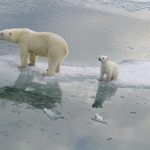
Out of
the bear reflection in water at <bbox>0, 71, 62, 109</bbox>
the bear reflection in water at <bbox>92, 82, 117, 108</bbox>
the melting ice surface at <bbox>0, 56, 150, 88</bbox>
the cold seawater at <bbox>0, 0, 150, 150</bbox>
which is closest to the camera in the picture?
the cold seawater at <bbox>0, 0, 150, 150</bbox>

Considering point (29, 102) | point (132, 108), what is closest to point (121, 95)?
point (132, 108)

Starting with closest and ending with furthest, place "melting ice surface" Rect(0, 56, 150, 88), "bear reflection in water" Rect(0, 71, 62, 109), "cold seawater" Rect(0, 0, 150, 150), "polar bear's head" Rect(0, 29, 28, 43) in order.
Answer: "cold seawater" Rect(0, 0, 150, 150), "bear reflection in water" Rect(0, 71, 62, 109), "melting ice surface" Rect(0, 56, 150, 88), "polar bear's head" Rect(0, 29, 28, 43)

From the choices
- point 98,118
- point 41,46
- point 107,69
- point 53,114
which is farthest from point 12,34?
point 98,118

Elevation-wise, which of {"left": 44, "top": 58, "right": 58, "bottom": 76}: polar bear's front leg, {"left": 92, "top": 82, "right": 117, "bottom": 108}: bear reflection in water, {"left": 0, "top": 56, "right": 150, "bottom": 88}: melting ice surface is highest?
{"left": 44, "top": 58, "right": 58, "bottom": 76}: polar bear's front leg

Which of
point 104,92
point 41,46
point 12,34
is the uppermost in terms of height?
point 12,34

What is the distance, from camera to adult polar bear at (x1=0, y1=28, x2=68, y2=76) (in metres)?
8.28

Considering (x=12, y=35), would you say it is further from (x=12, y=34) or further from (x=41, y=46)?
(x=41, y=46)

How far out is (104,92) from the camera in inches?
316

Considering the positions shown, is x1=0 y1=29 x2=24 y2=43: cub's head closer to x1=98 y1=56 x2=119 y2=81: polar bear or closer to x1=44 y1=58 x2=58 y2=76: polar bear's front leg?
x1=44 y1=58 x2=58 y2=76: polar bear's front leg

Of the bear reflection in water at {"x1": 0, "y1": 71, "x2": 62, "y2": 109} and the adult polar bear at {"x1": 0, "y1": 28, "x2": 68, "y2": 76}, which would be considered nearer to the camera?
the bear reflection in water at {"x1": 0, "y1": 71, "x2": 62, "y2": 109}

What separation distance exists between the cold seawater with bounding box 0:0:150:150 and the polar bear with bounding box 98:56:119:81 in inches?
5.4

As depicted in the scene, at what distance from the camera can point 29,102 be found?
725cm

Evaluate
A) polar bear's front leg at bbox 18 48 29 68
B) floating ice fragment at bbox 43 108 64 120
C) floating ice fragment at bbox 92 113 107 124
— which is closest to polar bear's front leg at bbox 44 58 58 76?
polar bear's front leg at bbox 18 48 29 68

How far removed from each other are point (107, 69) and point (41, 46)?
51.5 inches
